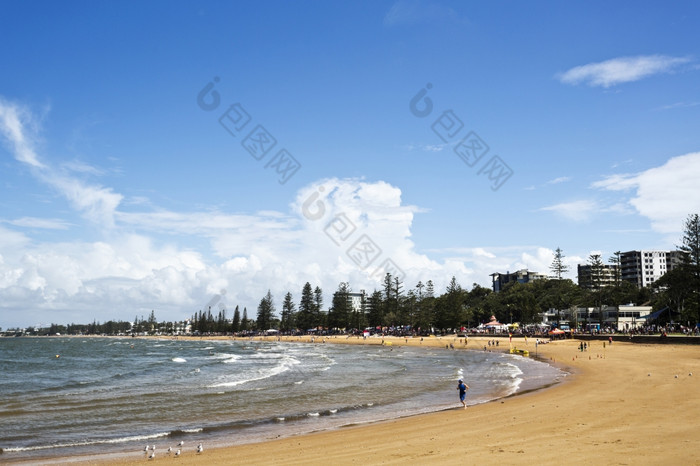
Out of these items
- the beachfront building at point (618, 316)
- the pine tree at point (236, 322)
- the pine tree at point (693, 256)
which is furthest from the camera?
the pine tree at point (236, 322)

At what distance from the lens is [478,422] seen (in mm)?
15969

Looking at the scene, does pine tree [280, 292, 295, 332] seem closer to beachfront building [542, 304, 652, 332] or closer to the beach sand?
beachfront building [542, 304, 652, 332]

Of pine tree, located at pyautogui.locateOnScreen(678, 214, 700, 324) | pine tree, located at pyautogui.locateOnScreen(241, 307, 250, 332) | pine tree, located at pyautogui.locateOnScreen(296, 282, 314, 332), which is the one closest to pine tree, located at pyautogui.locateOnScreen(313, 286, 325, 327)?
pine tree, located at pyautogui.locateOnScreen(296, 282, 314, 332)

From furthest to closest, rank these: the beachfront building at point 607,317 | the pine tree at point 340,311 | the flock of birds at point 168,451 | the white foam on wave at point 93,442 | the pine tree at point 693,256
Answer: the pine tree at point 340,311
the beachfront building at point 607,317
the pine tree at point 693,256
the white foam on wave at point 93,442
the flock of birds at point 168,451

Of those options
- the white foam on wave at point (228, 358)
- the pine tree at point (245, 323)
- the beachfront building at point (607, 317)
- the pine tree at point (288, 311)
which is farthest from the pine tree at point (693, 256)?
the pine tree at point (245, 323)

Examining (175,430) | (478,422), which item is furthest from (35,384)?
(478,422)

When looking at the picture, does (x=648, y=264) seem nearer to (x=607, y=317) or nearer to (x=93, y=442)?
(x=607, y=317)

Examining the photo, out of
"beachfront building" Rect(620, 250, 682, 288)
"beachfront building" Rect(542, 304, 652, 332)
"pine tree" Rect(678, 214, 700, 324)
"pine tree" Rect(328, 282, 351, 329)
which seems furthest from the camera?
"beachfront building" Rect(620, 250, 682, 288)

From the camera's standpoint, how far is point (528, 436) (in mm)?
13070

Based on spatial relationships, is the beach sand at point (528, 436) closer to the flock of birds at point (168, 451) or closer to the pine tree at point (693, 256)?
the flock of birds at point (168, 451)

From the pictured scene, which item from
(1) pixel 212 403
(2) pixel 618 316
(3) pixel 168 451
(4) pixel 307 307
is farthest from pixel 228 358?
(4) pixel 307 307

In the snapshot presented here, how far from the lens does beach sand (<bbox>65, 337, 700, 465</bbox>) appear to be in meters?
11.0

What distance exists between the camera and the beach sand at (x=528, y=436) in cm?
1096

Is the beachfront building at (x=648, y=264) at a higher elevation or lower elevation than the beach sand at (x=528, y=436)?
higher
